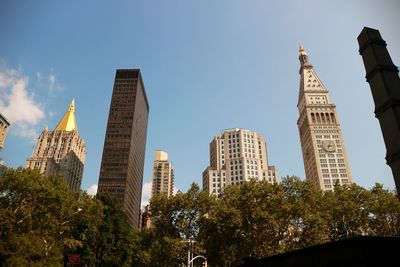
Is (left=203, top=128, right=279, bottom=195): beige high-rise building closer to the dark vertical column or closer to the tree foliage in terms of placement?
the tree foliage

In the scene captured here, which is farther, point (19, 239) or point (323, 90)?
point (323, 90)

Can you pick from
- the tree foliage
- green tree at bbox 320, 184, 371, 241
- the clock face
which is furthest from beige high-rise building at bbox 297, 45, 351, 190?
the tree foliage

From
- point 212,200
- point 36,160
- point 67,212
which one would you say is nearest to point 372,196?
point 212,200

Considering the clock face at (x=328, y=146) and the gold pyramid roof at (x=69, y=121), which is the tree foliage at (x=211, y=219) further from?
the gold pyramid roof at (x=69, y=121)

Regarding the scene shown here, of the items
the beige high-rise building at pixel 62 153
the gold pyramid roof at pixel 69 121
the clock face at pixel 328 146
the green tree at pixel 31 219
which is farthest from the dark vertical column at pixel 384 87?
the gold pyramid roof at pixel 69 121

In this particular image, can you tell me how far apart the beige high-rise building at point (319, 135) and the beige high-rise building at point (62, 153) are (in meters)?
113

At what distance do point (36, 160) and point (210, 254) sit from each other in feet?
494

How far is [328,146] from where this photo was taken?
120125mm

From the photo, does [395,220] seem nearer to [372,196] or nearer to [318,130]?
[372,196]

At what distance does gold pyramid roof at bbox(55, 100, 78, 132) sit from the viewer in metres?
180

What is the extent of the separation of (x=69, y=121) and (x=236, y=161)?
101 m

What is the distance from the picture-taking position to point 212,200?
4241cm

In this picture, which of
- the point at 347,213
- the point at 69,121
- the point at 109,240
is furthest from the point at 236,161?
the point at 347,213

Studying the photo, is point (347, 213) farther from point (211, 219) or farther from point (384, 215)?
point (211, 219)
